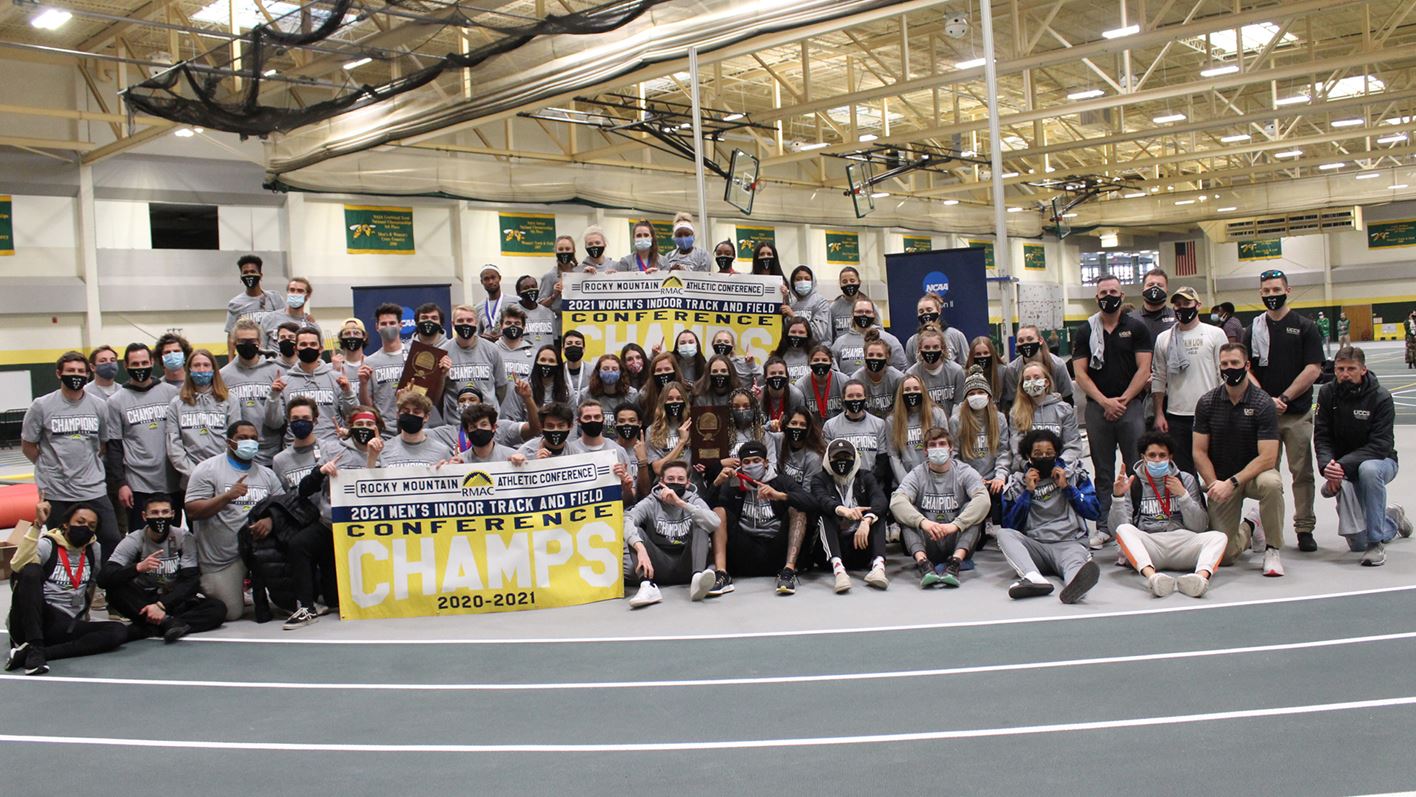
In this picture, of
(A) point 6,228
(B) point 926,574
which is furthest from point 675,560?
(A) point 6,228

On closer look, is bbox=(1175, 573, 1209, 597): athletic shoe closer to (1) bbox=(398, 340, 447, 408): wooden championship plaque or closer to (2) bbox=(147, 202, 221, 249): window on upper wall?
(1) bbox=(398, 340, 447, 408): wooden championship plaque

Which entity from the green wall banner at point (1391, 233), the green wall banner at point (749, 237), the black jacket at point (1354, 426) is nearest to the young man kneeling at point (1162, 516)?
the black jacket at point (1354, 426)

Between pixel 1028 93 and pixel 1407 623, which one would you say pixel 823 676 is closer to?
pixel 1407 623

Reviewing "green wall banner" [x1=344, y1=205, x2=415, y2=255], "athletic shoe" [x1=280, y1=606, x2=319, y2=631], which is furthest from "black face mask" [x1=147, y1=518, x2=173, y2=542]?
"green wall banner" [x1=344, y1=205, x2=415, y2=255]

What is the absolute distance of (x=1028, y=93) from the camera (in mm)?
24672

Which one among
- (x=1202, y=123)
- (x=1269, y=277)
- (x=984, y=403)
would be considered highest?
(x=1202, y=123)

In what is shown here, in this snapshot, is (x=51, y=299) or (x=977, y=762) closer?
(x=977, y=762)

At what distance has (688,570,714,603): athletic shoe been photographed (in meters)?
7.98

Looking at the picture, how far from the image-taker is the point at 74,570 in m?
7.32

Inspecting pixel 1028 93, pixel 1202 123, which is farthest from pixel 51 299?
pixel 1202 123

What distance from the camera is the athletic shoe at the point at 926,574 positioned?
8133 mm

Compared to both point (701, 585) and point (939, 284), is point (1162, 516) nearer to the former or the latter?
point (701, 585)

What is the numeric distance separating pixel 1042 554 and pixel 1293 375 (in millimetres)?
2674

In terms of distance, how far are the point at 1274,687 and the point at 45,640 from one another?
23.9 ft
